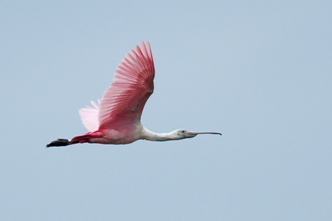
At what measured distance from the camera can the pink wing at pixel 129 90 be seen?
18.5 meters

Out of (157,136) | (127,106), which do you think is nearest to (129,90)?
(127,106)

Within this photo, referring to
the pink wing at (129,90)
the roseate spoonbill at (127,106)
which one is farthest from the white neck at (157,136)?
the pink wing at (129,90)

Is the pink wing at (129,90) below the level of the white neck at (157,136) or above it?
above

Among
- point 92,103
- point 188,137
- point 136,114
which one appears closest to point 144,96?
point 136,114

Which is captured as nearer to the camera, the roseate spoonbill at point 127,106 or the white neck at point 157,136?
the roseate spoonbill at point 127,106

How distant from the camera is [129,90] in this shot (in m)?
19.1

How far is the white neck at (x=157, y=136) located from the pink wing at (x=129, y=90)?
1.55ft

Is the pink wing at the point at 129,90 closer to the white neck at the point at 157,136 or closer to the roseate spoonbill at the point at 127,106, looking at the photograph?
the roseate spoonbill at the point at 127,106

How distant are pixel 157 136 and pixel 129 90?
1.90 metres

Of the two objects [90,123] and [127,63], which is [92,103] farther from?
[127,63]

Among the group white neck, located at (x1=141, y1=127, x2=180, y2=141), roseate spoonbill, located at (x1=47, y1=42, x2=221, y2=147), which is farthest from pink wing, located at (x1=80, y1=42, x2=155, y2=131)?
white neck, located at (x1=141, y1=127, x2=180, y2=141)

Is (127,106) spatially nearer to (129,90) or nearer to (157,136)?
(129,90)

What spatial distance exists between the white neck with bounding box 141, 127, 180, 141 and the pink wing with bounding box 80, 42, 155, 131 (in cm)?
47

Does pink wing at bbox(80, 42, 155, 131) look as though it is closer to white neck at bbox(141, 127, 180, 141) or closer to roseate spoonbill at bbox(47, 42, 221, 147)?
roseate spoonbill at bbox(47, 42, 221, 147)
